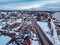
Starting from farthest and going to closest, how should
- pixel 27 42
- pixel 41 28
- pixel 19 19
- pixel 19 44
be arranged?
pixel 19 19, pixel 41 28, pixel 19 44, pixel 27 42

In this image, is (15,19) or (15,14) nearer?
(15,14)

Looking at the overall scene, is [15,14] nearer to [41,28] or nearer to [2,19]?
[2,19]

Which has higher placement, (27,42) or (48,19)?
(27,42)

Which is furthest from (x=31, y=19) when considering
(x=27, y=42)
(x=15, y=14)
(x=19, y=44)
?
(x=27, y=42)

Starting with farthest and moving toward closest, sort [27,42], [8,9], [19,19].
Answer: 1. [19,19]
2. [8,9]
3. [27,42]

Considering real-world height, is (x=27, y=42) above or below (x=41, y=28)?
above

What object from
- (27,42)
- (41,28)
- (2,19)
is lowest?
(41,28)

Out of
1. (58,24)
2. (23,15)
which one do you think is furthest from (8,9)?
(58,24)

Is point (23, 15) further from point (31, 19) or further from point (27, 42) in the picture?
point (27, 42)

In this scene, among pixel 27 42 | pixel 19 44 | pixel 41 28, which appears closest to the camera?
pixel 27 42
